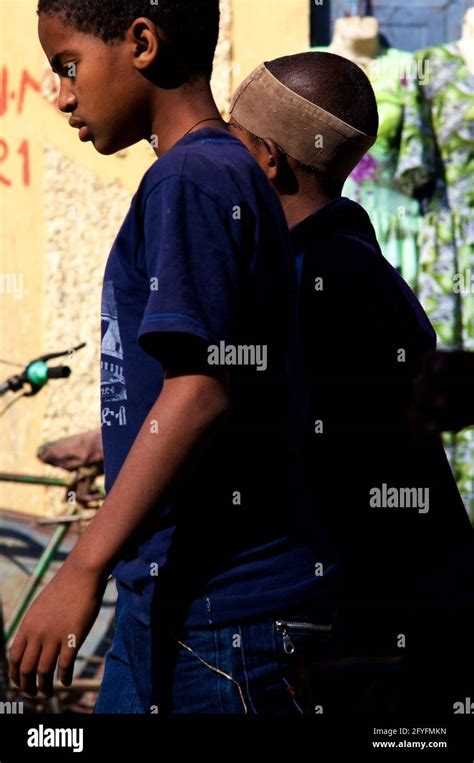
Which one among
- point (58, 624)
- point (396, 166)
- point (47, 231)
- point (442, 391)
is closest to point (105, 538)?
point (58, 624)

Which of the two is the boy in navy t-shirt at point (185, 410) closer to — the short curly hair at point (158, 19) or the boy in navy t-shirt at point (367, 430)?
the short curly hair at point (158, 19)

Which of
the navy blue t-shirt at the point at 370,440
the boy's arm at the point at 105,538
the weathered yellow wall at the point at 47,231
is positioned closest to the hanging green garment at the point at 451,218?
the weathered yellow wall at the point at 47,231

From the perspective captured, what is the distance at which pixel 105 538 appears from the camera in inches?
74.5

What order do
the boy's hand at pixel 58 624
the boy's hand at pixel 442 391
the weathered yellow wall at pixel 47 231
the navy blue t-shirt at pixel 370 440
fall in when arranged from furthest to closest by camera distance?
the weathered yellow wall at pixel 47 231 < the navy blue t-shirt at pixel 370 440 < the boy's hand at pixel 58 624 < the boy's hand at pixel 442 391

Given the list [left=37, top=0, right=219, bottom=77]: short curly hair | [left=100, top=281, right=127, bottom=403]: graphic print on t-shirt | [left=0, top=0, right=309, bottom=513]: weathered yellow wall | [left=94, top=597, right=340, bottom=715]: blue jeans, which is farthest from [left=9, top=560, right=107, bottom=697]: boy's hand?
[left=0, top=0, right=309, bottom=513]: weathered yellow wall

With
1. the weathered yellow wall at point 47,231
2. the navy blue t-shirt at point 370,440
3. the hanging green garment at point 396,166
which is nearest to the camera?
the navy blue t-shirt at point 370,440

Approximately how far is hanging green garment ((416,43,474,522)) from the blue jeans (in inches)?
168

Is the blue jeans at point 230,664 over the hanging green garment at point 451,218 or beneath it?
beneath

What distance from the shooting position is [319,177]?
2744mm

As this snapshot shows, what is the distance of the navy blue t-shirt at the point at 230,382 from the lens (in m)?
1.95

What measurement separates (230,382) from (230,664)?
415mm

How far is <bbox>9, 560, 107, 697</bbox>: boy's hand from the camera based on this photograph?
1881 millimetres
